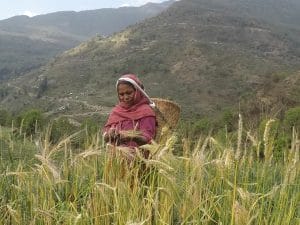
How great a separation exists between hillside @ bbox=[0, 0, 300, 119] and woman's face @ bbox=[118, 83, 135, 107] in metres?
46.4

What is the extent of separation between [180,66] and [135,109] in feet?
271

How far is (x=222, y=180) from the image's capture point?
309 cm

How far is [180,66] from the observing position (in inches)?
3396

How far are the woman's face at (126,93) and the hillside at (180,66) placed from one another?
4642 centimetres

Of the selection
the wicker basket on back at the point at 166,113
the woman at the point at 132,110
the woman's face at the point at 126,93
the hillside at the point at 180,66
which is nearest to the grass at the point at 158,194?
the woman at the point at 132,110

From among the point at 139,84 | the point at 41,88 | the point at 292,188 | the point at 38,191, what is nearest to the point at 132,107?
the point at 139,84

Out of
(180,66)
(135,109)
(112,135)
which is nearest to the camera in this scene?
(112,135)

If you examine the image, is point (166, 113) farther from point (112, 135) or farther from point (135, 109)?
point (112, 135)

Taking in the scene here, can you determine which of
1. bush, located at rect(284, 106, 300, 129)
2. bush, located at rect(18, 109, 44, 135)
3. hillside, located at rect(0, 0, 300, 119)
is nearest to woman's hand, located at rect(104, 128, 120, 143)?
bush, located at rect(18, 109, 44, 135)

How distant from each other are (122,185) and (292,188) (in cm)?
110

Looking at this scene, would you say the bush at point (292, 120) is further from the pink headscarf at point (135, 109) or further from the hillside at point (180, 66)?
the hillside at point (180, 66)

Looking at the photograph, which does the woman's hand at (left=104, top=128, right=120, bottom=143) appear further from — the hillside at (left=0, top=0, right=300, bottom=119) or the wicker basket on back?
the hillside at (left=0, top=0, right=300, bottom=119)

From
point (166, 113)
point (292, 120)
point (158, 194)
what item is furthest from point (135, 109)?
point (292, 120)

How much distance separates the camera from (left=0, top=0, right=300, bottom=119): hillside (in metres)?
73.4
